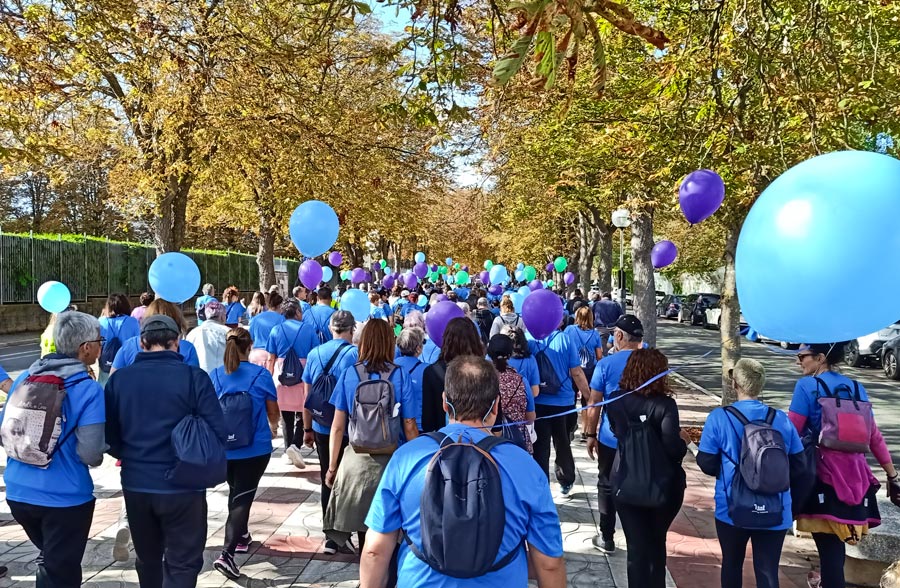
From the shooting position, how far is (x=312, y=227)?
797 cm

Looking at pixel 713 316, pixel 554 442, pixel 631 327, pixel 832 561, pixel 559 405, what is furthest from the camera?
pixel 713 316

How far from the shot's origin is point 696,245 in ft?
128

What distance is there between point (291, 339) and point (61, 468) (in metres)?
3.58

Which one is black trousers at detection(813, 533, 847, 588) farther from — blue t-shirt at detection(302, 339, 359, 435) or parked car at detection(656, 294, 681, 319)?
parked car at detection(656, 294, 681, 319)

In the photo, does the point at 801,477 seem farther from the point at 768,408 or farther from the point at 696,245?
the point at 696,245

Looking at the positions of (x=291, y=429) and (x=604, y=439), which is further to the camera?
(x=291, y=429)

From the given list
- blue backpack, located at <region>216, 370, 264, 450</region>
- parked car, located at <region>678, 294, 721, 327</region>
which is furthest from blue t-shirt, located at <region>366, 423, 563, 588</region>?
parked car, located at <region>678, 294, 721, 327</region>

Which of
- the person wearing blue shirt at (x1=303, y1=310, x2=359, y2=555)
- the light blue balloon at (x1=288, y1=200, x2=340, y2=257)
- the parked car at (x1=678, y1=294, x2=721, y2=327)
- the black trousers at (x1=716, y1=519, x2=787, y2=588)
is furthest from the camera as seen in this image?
the parked car at (x1=678, y1=294, x2=721, y2=327)

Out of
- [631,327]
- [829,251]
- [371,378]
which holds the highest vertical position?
[829,251]

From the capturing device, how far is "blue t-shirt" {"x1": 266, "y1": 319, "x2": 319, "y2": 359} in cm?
703

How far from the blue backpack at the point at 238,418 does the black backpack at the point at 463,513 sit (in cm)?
267

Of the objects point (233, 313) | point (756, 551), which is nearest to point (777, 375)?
point (233, 313)

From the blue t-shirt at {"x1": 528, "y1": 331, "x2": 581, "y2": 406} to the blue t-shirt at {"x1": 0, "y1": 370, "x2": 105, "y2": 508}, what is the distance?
3.29m

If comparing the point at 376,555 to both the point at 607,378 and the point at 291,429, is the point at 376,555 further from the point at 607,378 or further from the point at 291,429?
the point at 291,429
